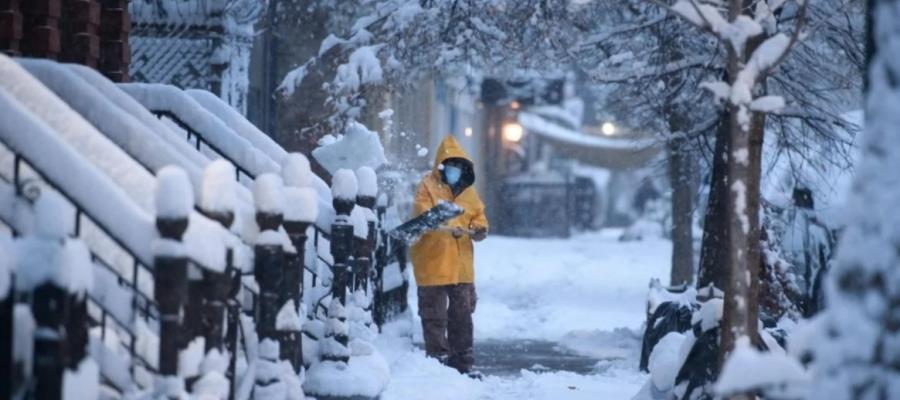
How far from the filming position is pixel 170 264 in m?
4.61

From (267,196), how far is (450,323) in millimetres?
4756

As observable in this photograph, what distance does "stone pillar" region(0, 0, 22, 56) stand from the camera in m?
7.50

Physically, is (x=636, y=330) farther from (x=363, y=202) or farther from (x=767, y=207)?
(x=363, y=202)

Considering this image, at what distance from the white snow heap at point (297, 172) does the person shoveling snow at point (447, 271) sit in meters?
3.72

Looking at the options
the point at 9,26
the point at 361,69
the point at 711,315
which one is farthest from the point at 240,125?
the point at 361,69

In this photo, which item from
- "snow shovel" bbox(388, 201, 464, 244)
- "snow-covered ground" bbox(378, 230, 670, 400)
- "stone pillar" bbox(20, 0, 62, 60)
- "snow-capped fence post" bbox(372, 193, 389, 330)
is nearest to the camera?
"stone pillar" bbox(20, 0, 62, 60)

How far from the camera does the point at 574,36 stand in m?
14.4

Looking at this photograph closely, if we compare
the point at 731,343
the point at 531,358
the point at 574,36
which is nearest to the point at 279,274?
the point at 731,343

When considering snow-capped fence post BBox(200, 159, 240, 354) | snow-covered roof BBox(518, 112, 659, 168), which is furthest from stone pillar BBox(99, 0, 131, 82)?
snow-covered roof BBox(518, 112, 659, 168)

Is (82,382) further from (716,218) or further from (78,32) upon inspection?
(716,218)

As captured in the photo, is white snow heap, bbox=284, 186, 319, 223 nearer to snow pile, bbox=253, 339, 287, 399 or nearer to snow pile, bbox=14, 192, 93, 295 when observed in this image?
snow pile, bbox=253, 339, 287, 399

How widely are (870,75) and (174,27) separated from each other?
1078 cm

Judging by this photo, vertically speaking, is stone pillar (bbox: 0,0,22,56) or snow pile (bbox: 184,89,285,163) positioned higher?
stone pillar (bbox: 0,0,22,56)

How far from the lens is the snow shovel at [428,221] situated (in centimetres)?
973
